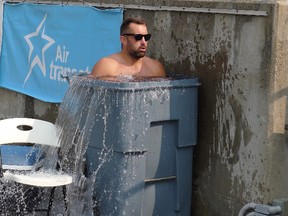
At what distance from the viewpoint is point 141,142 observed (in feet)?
19.2

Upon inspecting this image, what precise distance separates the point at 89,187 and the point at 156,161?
1.94 feet

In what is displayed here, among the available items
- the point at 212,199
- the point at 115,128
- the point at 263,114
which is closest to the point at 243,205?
the point at 212,199

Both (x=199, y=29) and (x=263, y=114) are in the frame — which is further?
(x=199, y=29)

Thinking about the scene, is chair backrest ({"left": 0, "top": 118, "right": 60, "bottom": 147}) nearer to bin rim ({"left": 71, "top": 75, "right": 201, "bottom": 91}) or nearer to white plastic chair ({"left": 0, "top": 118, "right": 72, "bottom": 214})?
white plastic chair ({"left": 0, "top": 118, "right": 72, "bottom": 214})

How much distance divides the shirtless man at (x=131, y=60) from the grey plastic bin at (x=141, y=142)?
0.97 feet

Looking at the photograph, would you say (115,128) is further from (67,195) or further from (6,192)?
(6,192)

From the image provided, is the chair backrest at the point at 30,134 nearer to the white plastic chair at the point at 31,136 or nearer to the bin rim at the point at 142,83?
the white plastic chair at the point at 31,136

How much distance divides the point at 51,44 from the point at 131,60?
2.26 meters

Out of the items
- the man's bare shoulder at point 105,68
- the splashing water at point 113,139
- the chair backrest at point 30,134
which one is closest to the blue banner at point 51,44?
the man's bare shoulder at point 105,68

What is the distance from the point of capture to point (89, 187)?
20.1 feet

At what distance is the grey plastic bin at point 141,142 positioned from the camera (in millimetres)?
5809

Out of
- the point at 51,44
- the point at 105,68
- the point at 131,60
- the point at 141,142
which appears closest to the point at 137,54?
the point at 131,60

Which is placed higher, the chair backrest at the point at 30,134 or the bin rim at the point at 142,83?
the bin rim at the point at 142,83

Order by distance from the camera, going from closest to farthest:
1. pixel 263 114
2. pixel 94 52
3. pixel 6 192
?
pixel 263 114 < pixel 6 192 < pixel 94 52
